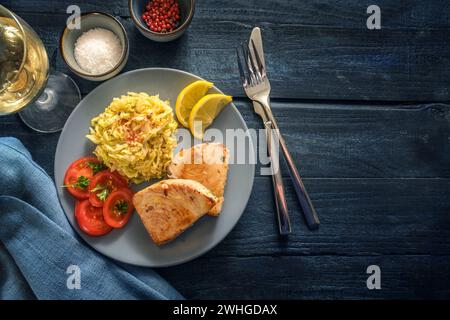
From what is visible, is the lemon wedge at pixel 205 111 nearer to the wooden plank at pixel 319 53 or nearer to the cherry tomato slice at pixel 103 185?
the wooden plank at pixel 319 53

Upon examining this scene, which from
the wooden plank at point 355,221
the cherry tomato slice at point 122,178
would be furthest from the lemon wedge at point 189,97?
the wooden plank at point 355,221

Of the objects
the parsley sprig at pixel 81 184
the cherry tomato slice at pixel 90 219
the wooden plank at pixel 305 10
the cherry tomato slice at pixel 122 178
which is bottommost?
the cherry tomato slice at pixel 90 219

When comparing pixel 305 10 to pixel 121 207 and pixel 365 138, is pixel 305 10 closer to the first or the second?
pixel 365 138

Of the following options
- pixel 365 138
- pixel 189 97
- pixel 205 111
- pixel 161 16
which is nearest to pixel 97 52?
pixel 161 16

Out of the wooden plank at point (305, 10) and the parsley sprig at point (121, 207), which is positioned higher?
the wooden plank at point (305, 10)

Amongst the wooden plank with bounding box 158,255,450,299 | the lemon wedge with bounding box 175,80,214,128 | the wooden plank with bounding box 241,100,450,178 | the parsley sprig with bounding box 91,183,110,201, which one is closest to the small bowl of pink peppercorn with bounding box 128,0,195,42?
the lemon wedge with bounding box 175,80,214,128
